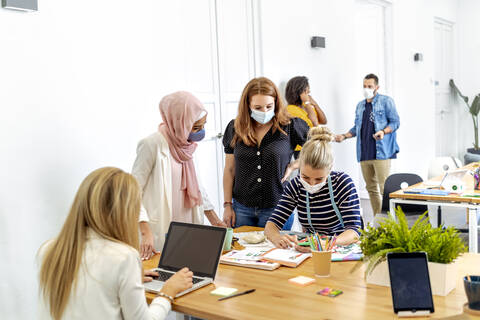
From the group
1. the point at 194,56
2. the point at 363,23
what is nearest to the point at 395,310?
the point at 194,56

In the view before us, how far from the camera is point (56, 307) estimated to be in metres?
1.58

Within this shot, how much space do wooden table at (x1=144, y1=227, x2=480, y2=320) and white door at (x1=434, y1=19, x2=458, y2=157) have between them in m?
7.95

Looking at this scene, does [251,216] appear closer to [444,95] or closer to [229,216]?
[229,216]

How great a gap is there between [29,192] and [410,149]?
6506 mm

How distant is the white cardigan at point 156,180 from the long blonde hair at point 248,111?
52 cm

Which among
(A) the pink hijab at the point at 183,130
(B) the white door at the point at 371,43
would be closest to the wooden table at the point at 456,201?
(A) the pink hijab at the point at 183,130

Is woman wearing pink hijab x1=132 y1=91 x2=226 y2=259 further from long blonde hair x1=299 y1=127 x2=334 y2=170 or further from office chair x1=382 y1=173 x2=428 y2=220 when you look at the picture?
office chair x1=382 y1=173 x2=428 y2=220

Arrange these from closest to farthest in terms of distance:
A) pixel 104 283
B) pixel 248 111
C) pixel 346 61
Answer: pixel 104 283 → pixel 248 111 → pixel 346 61

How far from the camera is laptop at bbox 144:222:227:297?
2.04m

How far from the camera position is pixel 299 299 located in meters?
1.81

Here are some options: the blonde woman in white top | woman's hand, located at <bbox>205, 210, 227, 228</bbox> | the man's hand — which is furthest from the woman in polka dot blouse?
the man's hand

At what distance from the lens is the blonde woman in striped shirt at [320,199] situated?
2432 millimetres

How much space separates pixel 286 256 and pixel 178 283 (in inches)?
21.6

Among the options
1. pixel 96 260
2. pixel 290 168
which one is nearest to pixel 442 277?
pixel 96 260
